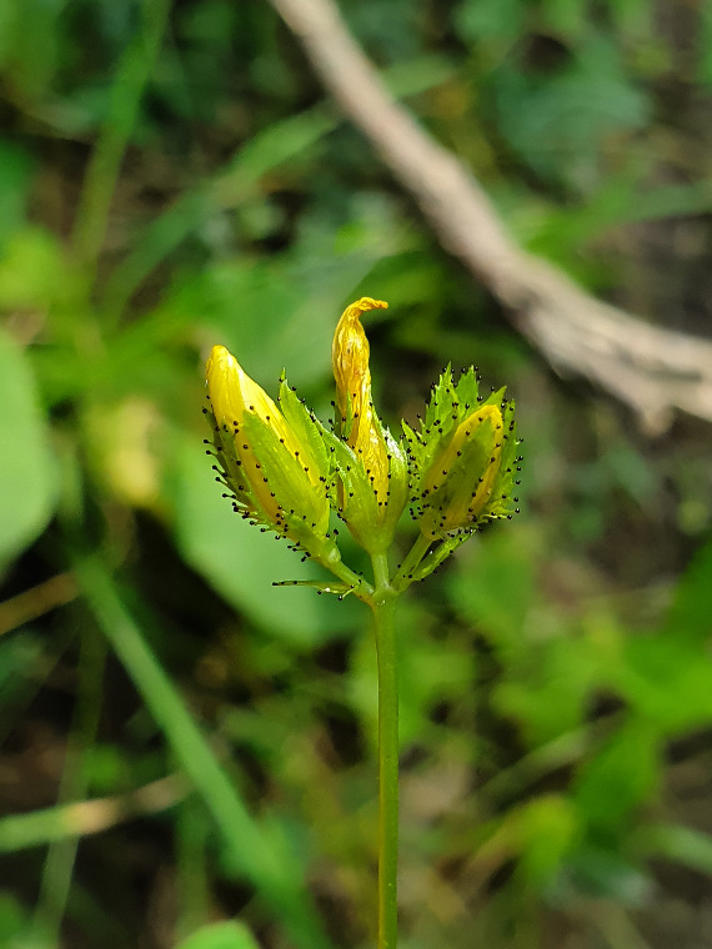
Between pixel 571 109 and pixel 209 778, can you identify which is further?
pixel 571 109

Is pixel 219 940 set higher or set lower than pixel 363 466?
lower

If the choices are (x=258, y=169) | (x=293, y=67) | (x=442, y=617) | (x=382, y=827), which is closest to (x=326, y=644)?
(x=442, y=617)

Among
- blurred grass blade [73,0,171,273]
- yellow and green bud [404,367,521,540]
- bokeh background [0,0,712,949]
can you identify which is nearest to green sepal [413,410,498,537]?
yellow and green bud [404,367,521,540]

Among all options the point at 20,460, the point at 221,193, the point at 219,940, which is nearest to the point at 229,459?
the point at 219,940

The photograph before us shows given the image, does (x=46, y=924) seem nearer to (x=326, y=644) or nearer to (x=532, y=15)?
(x=326, y=644)

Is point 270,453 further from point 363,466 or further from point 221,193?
point 221,193

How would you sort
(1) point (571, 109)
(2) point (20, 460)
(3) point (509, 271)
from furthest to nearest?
(1) point (571, 109), (3) point (509, 271), (2) point (20, 460)

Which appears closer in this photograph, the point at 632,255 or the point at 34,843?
the point at 34,843

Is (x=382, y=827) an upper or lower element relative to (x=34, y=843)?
upper
